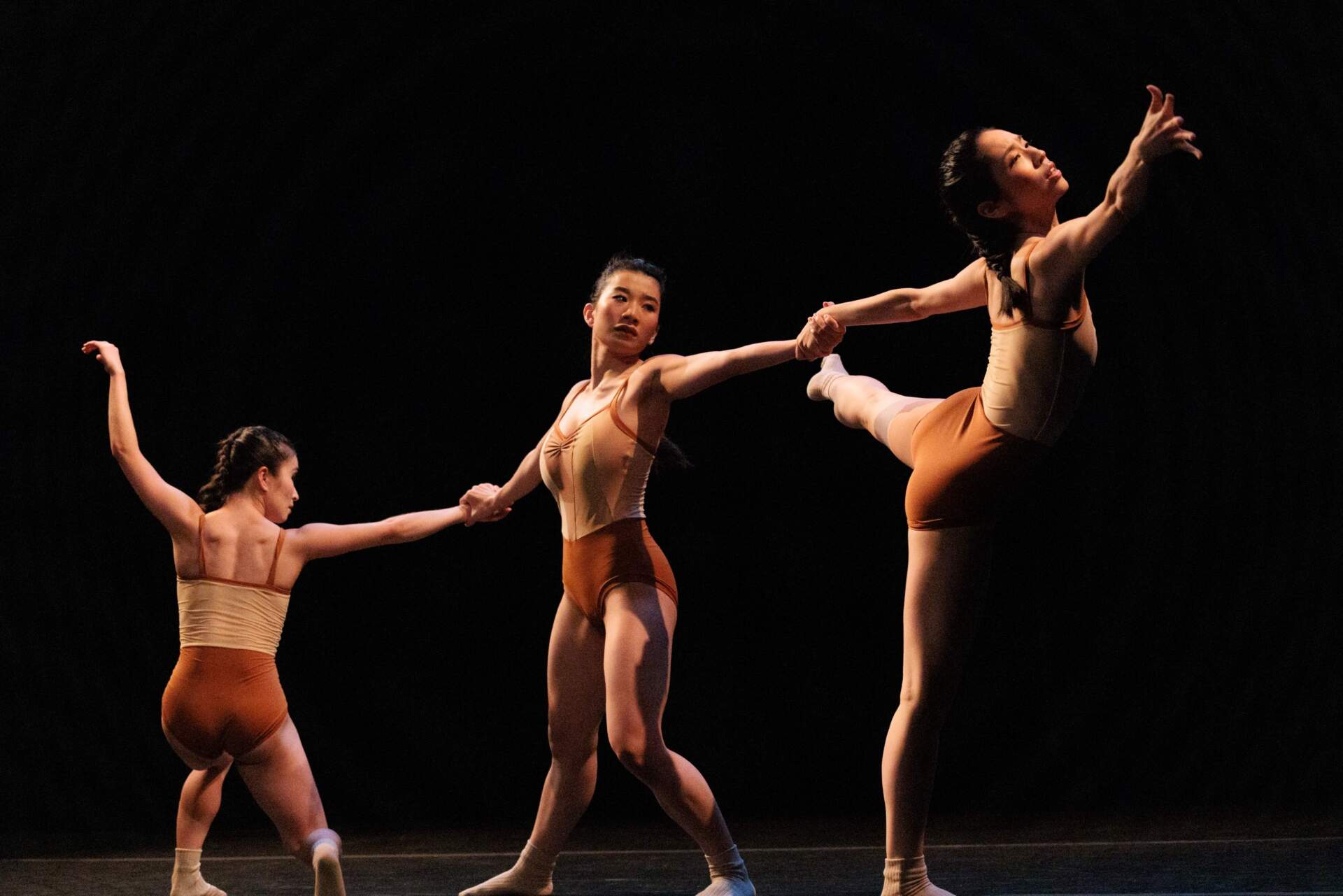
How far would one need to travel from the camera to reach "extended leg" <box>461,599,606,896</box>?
2.77m

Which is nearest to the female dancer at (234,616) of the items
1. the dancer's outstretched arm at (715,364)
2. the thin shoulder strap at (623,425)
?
the thin shoulder strap at (623,425)

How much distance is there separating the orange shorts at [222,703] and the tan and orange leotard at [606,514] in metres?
0.64

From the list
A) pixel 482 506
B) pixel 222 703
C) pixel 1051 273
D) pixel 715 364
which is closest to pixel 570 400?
pixel 482 506

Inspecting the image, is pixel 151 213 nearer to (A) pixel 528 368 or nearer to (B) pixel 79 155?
(B) pixel 79 155

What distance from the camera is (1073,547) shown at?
172 inches

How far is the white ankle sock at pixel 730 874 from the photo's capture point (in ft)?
8.52

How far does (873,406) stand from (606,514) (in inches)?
22.8

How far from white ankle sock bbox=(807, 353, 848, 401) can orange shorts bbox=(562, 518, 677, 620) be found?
18.3 inches

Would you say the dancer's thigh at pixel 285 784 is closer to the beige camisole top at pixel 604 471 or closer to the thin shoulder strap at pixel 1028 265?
the beige camisole top at pixel 604 471

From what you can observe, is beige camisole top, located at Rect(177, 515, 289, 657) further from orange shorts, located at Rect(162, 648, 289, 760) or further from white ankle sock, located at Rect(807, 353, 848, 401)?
white ankle sock, located at Rect(807, 353, 848, 401)

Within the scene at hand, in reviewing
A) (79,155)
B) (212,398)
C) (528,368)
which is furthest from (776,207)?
(79,155)

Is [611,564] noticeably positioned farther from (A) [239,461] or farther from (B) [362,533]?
(A) [239,461]

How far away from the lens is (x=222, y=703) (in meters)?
2.71

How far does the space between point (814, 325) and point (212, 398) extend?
115 inches
